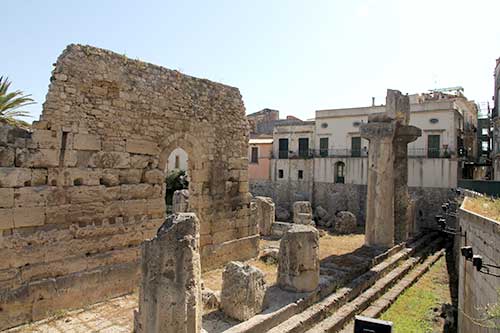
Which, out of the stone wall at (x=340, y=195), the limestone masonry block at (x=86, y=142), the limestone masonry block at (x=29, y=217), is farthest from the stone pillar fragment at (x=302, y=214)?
the limestone masonry block at (x=29, y=217)

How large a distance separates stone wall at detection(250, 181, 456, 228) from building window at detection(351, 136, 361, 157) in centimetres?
235

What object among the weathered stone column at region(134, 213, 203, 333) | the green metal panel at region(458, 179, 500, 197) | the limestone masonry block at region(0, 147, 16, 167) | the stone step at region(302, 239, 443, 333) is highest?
the limestone masonry block at region(0, 147, 16, 167)

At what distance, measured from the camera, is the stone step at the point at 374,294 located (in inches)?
272

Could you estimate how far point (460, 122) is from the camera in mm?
25547

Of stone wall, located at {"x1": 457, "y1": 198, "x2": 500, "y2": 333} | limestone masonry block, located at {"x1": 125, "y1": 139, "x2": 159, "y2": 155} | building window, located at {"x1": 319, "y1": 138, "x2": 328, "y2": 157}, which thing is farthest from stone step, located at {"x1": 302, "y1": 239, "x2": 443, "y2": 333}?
building window, located at {"x1": 319, "y1": 138, "x2": 328, "y2": 157}

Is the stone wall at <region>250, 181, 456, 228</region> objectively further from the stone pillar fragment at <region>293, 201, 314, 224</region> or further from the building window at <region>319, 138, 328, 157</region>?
the stone pillar fragment at <region>293, 201, 314, 224</region>

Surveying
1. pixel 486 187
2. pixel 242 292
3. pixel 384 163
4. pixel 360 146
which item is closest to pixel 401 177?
pixel 384 163

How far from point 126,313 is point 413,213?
46.9ft

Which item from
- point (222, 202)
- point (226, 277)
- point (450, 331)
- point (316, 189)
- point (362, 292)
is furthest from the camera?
point (316, 189)

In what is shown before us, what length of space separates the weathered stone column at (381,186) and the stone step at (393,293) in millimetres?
1221

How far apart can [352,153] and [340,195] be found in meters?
3.24

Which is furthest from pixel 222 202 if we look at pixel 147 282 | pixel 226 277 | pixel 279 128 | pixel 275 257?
pixel 279 128

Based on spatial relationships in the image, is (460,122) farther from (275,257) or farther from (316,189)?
(275,257)

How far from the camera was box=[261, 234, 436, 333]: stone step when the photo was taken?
20.9ft
